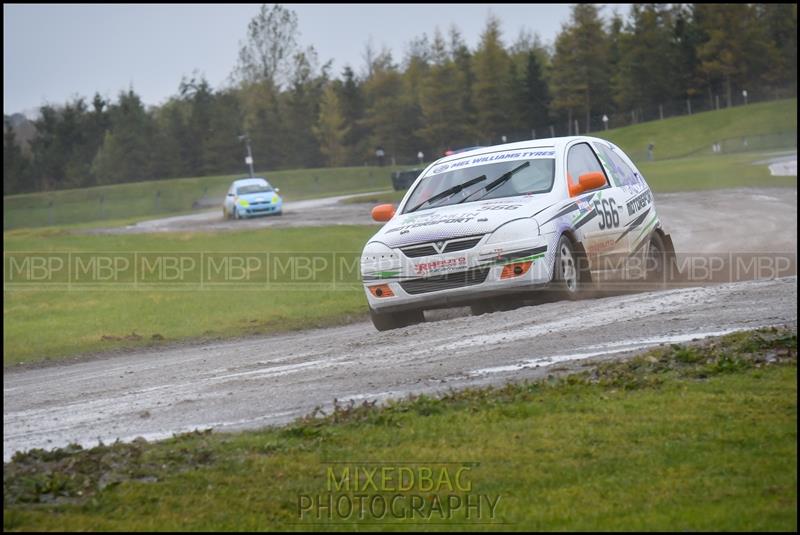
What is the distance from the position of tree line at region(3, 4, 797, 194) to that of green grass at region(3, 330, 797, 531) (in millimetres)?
71522

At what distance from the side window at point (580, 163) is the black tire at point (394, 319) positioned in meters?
2.05

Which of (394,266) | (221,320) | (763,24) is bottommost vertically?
(221,320)

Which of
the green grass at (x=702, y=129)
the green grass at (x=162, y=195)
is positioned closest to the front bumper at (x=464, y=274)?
the green grass at (x=162, y=195)

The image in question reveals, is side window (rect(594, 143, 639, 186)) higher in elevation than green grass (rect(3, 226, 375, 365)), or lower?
higher

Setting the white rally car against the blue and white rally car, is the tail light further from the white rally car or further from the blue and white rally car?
the blue and white rally car

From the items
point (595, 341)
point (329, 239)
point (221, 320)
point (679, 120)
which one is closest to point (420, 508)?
point (595, 341)

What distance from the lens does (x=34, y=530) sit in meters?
4.79

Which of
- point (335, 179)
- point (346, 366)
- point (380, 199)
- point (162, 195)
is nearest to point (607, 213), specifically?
point (346, 366)

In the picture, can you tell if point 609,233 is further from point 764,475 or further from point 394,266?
point 764,475

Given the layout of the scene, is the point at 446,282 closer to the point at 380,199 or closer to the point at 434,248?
the point at 434,248

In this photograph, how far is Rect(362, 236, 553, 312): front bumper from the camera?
402 inches


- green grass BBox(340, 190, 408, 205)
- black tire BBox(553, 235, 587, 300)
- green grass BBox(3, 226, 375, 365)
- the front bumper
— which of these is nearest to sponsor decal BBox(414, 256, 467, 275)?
the front bumper

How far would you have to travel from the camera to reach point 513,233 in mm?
10242

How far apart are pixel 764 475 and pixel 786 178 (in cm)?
2897
